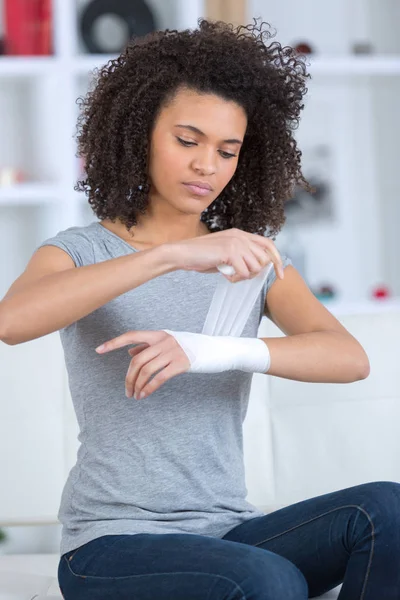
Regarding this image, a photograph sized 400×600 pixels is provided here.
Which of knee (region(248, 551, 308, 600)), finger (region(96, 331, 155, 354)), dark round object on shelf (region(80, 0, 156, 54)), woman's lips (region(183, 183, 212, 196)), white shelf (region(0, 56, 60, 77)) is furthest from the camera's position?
dark round object on shelf (region(80, 0, 156, 54))

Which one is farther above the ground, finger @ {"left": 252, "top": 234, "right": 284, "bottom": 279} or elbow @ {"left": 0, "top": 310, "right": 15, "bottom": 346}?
finger @ {"left": 252, "top": 234, "right": 284, "bottom": 279}

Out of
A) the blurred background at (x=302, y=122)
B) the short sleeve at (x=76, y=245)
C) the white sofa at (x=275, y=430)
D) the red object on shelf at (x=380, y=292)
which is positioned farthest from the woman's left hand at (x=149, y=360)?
the red object on shelf at (x=380, y=292)

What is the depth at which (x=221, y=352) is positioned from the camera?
1431mm

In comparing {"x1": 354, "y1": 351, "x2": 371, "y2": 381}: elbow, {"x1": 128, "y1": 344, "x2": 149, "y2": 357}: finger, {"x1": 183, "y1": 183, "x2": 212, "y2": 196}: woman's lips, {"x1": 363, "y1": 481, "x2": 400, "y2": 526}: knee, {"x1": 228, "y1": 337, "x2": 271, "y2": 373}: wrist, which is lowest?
{"x1": 363, "y1": 481, "x2": 400, "y2": 526}: knee

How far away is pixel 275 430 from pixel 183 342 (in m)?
0.66

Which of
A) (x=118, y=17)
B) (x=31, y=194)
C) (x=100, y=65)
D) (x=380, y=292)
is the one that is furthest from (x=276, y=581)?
(x=118, y=17)

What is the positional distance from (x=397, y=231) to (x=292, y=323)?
2.36 m

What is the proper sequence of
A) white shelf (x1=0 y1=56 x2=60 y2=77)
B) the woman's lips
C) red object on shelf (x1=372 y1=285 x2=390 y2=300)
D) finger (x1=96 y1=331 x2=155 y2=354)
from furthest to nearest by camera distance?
1. red object on shelf (x1=372 y1=285 x2=390 y2=300)
2. white shelf (x1=0 y1=56 x2=60 y2=77)
3. the woman's lips
4. finger (x1=96 y1=331 x2=155 y2=354)

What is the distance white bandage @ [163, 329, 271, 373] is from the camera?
141 cm

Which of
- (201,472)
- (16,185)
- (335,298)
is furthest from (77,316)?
(335,298)

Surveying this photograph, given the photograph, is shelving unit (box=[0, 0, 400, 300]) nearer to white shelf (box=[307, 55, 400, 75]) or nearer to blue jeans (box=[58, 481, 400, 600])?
white shelf (box=[307, 55, 400, 75])

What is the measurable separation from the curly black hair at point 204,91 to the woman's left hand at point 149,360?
0.32 meters

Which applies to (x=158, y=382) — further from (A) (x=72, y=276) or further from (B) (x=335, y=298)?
(B) (x=335, y=298)

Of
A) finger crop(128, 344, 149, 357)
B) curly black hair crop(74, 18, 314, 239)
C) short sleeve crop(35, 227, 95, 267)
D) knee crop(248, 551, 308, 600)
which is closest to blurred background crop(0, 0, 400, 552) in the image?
curly black hair crop(74, 18, 314, 239)
